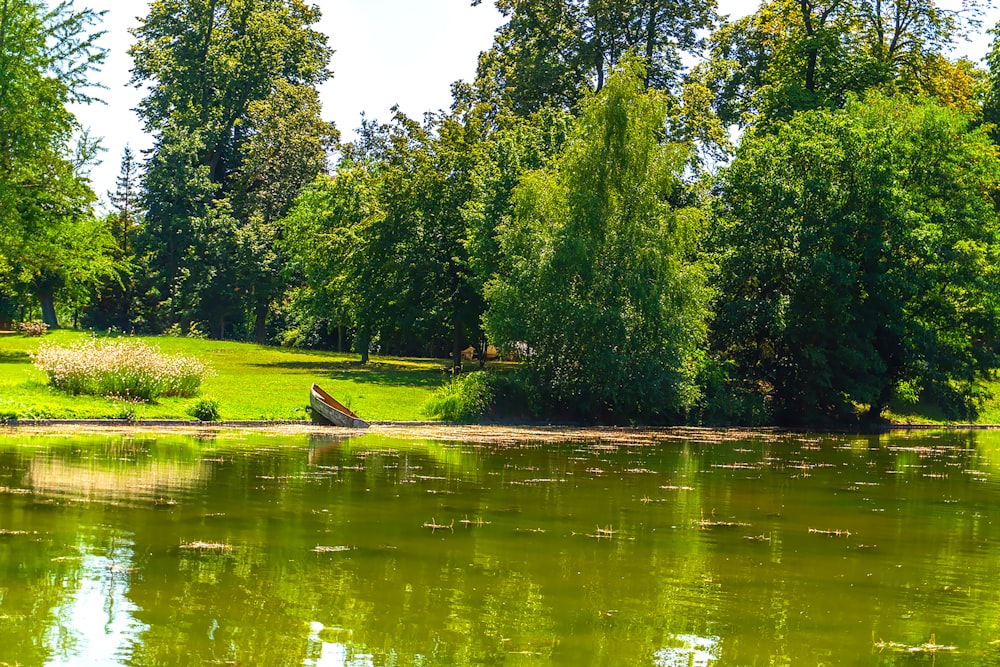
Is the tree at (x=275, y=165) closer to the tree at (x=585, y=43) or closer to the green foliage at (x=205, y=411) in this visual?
the tree at (x=585, y=43)

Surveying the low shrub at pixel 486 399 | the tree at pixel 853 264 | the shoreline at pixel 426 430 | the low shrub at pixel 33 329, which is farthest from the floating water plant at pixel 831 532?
the low shrub at pixel 33 329

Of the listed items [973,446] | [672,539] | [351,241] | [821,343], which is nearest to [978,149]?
[821,343]

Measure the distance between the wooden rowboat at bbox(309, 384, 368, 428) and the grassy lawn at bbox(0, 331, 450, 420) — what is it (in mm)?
1104

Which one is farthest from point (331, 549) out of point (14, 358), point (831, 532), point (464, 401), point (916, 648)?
point (14, 358)

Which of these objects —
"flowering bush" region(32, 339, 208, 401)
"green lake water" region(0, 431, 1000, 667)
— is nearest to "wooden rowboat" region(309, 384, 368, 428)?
"flowering bush" region(32, 339, 208, 401)

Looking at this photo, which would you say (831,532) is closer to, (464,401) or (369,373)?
(464,401)

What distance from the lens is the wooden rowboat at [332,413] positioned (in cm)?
3209

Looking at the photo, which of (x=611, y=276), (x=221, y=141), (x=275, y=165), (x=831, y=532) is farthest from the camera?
(x=221, y=141)

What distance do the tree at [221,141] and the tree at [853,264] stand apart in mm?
42461

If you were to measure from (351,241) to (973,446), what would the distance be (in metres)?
34.5

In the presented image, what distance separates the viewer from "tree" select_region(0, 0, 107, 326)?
160ft

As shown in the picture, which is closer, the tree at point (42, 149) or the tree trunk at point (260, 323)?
the tree at point (42, 149)

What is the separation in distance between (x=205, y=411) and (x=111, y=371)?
305cm

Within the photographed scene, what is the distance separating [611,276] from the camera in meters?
38.9
